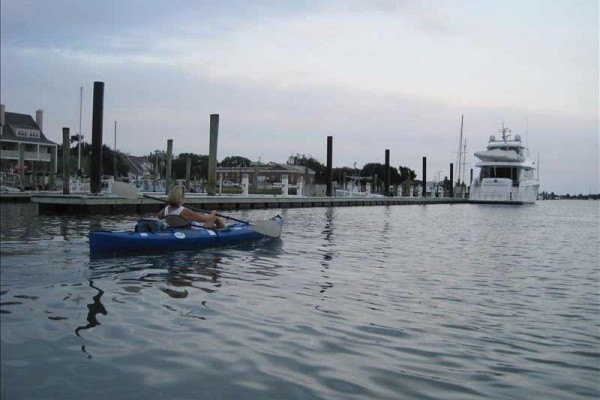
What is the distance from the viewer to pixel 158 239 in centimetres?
1105

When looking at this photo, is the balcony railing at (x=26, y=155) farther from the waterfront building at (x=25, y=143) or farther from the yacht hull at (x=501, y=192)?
the yacht hull at (x=501, y=192)

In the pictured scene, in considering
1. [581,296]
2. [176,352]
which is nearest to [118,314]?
[176,352]

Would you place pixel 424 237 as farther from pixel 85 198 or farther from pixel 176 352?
pixel 176 352

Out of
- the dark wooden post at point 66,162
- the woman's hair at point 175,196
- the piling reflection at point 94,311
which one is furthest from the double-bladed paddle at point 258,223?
the dark wooden post at point 66,162

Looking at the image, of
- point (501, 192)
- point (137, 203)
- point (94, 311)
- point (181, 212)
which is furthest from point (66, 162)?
point (501, 192)

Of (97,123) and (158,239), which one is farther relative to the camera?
(97,123)

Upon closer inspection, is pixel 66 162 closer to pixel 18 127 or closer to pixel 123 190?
pixel 123 190

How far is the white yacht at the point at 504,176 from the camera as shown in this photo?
207 feet

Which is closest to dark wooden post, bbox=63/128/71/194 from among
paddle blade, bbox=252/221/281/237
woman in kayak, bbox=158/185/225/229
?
paddle blade, bbox=252/221/281/237

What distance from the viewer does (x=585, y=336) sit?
21.7 feet

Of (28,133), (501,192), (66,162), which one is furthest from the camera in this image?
(28,133)

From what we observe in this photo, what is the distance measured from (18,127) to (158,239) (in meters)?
61.8

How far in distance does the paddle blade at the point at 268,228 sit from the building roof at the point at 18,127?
56.4 metres

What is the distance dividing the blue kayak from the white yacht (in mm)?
54910
